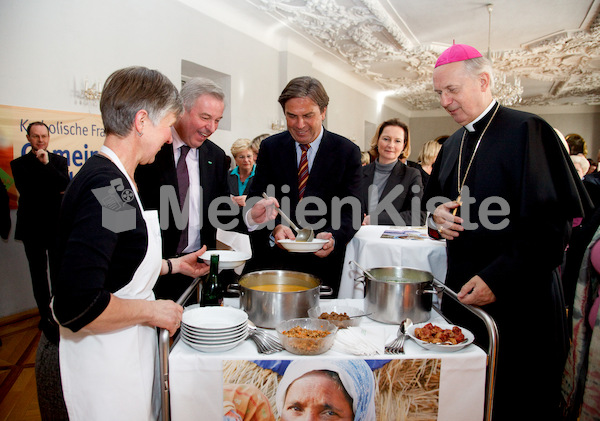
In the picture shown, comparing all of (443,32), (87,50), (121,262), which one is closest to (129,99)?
(121,262)

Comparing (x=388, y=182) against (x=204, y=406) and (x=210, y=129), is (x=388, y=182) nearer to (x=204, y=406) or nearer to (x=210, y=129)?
(x=210, y=129)

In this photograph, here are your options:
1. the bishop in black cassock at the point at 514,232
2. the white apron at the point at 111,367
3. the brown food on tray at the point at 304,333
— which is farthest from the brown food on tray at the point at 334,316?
the white apron at the point at 111,367

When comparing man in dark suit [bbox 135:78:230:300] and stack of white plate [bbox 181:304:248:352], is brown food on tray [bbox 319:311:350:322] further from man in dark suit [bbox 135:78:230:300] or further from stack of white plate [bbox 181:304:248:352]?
Result: man in dark suit [bbox 135:78:230:300]

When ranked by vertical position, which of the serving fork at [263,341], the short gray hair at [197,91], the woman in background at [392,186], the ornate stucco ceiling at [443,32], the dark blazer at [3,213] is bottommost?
the serving fork at [263,341]

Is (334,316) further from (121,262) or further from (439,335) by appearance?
(121,262)

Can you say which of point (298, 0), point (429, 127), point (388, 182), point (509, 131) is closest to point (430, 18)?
point (298, 0)

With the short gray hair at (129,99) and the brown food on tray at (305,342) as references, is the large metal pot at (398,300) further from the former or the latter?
the short gray hair at (129,99)

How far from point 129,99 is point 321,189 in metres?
1.11

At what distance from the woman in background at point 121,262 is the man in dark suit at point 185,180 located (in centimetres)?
62

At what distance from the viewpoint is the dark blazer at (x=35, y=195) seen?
3.42 metres

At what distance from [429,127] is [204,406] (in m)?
15.2

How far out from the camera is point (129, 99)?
1036 mm

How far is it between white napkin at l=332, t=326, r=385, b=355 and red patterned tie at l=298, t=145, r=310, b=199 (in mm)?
895

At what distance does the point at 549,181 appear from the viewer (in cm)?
134
